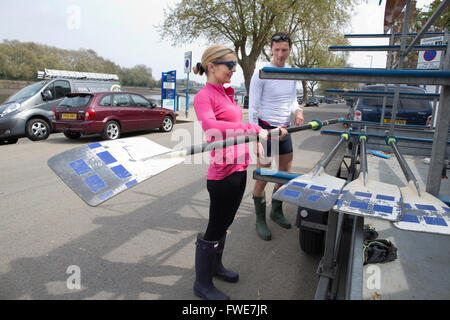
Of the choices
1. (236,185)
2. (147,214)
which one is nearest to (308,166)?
(147,214)

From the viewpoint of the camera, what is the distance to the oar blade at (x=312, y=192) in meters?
1.33

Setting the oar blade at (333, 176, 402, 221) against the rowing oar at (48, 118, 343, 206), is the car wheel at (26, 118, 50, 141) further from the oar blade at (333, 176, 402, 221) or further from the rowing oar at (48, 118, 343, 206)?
the oar blade at (333, 176, 402, 221)

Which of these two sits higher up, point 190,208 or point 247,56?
point 247,56

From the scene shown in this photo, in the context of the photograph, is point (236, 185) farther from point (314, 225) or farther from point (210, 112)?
point (314, 225)

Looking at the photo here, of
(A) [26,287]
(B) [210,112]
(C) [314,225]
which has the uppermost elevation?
(B) [210,112]

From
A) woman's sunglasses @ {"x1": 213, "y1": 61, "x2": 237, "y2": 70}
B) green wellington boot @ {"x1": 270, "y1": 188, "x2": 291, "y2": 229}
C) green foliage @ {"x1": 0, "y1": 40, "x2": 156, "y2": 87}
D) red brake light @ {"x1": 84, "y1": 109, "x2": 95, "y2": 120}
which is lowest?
green wellington boot @ {"x1": 270, "y1": 188, "x2": 291, "y2": 229}

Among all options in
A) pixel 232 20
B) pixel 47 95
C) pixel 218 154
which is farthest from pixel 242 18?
pixel 218 154

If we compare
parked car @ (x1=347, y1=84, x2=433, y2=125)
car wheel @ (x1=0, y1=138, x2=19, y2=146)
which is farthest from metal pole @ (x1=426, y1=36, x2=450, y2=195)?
car wheel @ (x1=0, y1=138, x2=19, y2=146)

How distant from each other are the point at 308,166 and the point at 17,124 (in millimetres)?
8037

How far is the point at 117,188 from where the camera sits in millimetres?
1620

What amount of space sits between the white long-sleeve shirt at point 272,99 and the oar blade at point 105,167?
5.05ft

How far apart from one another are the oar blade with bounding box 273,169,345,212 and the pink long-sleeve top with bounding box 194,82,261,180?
513mm

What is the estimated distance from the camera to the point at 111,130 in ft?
30.5

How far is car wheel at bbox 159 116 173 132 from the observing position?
11.3 metres
